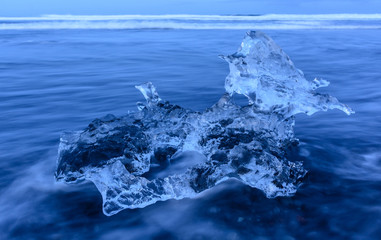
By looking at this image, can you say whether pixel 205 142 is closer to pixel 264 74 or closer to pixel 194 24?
pixel 264 74

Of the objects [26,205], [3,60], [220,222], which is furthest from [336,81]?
[3,60]

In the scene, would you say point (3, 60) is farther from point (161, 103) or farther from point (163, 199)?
point (163, 199)

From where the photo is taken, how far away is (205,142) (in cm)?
239

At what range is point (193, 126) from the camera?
97.5 inches

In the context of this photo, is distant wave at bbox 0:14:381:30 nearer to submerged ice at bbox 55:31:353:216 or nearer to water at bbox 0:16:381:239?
water at bbox 0:16:381:239

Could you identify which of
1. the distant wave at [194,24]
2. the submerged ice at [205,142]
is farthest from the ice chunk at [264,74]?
the distant wave at [194,24]

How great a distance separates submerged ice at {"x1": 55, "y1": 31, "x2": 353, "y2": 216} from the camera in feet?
6.13

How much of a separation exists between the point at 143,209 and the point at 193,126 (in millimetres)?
840

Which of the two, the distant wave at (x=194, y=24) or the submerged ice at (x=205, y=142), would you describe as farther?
the distant wave at (x=194, y=24)

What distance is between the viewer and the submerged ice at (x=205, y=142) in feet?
6.13

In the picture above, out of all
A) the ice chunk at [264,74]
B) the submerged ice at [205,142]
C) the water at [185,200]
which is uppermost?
the ice chunk at [264,74]

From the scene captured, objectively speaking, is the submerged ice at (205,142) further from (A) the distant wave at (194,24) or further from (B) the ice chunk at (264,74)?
(A) the distant wave at (194,24)

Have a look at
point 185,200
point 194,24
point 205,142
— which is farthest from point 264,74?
point 194,24

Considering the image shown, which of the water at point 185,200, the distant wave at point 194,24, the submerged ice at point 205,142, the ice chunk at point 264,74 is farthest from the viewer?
the distant wave at point 194,24
